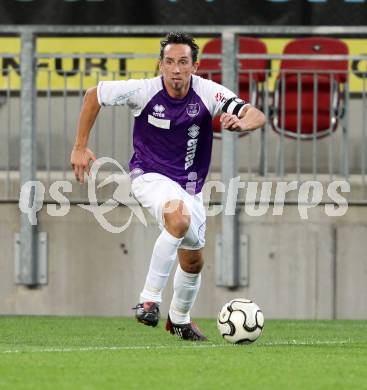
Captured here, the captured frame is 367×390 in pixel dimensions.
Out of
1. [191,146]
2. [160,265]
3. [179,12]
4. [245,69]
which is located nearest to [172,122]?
[191,146]

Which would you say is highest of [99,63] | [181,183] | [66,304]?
[99,63]

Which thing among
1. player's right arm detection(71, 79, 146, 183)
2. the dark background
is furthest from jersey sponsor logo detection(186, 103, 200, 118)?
the dark background

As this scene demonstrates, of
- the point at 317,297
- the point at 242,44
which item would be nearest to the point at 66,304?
the point at 317,297

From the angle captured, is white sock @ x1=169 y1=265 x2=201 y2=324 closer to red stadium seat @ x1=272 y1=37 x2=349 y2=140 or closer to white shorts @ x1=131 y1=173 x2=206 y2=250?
white shorts @ x1=131 y1=173 x2=206 y2=250

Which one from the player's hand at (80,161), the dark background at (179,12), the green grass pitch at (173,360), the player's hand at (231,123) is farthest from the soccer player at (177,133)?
the dark background at (179,12)

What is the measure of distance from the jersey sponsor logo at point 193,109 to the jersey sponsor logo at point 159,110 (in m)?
0.16

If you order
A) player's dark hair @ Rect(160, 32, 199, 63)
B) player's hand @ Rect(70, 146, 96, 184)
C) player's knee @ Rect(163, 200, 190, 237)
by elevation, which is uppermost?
player's dark hair @ Rect(160, 32, 199, 63)

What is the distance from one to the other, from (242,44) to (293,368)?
6577 millimetres

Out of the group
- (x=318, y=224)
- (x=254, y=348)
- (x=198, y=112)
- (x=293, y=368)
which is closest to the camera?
(x=293, y=368)

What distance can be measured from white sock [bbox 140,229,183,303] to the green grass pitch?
0.30 metres

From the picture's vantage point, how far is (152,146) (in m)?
9.05

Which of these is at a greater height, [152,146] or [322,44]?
[322,44]

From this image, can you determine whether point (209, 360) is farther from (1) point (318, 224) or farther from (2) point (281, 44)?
(2) point (281, 44)

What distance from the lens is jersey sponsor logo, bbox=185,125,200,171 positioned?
9062 millimetres
